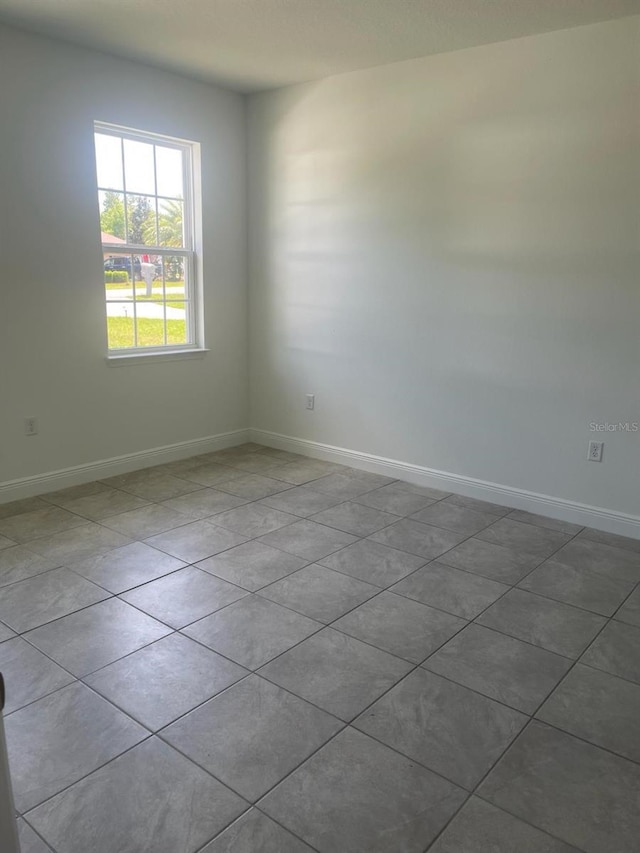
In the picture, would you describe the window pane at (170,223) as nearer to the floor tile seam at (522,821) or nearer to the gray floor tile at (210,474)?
the gray floor tile at (210,474)

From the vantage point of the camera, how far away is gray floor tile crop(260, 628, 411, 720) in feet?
6.80

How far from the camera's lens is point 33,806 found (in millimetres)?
1633

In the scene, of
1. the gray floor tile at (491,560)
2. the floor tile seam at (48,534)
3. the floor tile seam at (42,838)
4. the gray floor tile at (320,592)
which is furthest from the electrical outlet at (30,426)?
the floor tile seam at (42,838)

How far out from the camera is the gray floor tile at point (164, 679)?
2.01 meters

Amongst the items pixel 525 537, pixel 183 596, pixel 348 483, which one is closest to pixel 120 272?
pixel 348 483

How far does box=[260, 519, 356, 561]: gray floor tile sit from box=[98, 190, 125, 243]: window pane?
216 centimetres

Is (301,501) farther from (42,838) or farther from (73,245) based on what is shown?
(42,838)

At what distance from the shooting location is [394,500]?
12.9ft

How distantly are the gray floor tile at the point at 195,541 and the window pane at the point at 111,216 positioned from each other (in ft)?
6.31

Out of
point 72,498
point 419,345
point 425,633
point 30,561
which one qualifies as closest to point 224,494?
point 72,498

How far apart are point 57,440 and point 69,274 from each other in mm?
1003

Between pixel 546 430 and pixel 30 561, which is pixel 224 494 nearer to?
pixel 30 561

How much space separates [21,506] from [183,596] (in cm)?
154

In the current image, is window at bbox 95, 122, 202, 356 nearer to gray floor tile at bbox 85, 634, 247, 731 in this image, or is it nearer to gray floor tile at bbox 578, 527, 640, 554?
gray floor tile at bbox 85, 634, 247, 731
